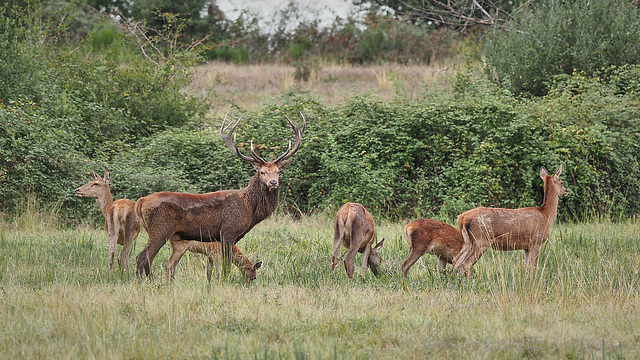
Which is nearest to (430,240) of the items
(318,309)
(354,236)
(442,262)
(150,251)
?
(442,262)

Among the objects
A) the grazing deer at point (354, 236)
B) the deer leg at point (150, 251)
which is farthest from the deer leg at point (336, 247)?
the deer leg at point (150, 251)

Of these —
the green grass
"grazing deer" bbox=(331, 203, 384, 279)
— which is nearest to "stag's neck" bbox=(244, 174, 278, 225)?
the green grass

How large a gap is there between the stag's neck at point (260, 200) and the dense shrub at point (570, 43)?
32.4 ft

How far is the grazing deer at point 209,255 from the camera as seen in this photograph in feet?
26.3

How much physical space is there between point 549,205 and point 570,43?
31.9 feet

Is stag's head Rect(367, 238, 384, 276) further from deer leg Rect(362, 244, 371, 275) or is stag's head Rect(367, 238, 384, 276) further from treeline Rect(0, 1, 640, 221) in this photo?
treeline Rect(0, 1, 640, 221)

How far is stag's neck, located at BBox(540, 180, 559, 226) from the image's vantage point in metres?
8.82

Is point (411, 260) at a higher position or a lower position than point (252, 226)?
lower

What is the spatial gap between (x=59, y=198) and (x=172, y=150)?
2.85 m

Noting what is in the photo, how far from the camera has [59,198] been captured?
1254 cm

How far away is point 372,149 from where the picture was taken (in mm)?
14383

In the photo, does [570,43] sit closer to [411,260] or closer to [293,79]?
[411,260]

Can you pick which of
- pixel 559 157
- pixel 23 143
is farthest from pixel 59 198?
pixel 559 157

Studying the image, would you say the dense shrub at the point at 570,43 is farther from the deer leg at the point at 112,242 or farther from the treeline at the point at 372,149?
the deer leg at the point at 112,242
